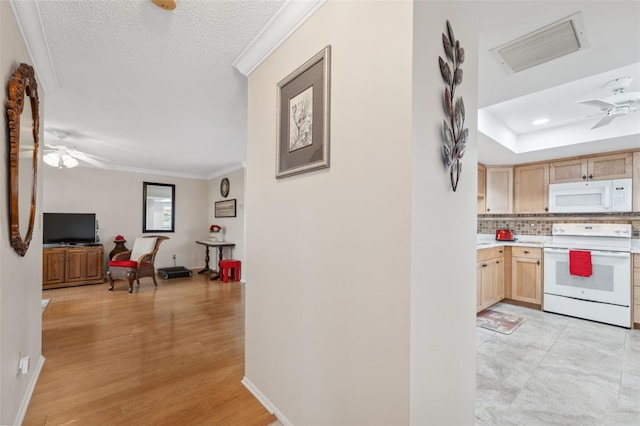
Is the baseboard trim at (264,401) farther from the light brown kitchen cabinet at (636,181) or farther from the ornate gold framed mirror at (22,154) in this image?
the light brown kitchen cabinet at (636,181)

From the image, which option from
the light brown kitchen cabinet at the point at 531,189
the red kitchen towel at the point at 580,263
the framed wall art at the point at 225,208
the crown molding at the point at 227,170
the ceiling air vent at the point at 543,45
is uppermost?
the ceiling air vent at the point at 543,45

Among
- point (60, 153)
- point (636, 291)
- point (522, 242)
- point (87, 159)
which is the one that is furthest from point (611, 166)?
point (87, 159)

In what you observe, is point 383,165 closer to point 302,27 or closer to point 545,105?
point 302,27

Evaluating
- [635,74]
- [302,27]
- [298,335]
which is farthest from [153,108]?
[635,74]

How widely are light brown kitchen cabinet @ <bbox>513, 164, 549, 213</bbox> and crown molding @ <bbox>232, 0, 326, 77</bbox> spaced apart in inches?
168

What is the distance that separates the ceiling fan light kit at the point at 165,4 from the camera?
1479 millimetres

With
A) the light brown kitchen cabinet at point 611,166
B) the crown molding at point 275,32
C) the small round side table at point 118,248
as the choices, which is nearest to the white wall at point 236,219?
the small round side table at point 118,248

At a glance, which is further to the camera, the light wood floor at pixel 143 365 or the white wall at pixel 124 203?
the white wall at pixel 124 203

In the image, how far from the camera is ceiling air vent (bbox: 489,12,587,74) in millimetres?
1540

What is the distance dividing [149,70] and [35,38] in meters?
0.62

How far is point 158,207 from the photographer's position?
6.49 m

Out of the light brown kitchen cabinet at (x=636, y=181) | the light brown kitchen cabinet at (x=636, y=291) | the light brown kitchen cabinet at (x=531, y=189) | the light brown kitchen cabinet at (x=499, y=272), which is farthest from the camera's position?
the light brown kitchen cabinet at (x=531, y=189)

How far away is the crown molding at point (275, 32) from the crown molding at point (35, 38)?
1.08 meters

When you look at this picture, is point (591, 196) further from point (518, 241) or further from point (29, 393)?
point (29, 393)
